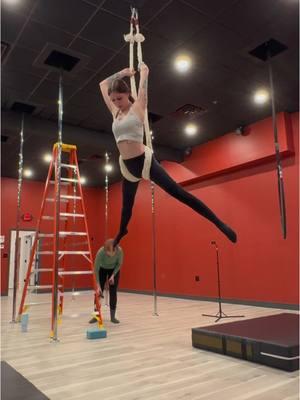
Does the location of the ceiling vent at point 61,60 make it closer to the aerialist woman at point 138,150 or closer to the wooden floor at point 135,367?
the aerialist woman at point 138,150

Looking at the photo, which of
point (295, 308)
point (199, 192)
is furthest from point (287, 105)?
point (295, 308)

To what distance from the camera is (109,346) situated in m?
3.71

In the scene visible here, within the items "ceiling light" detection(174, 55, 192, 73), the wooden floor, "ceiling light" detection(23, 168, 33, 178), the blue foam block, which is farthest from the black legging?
"ceiling light" detection(23, 168, 33, 178)

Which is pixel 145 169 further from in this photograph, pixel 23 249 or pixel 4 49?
pixel 23 249

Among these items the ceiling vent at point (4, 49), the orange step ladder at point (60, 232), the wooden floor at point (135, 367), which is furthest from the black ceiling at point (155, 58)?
the wooden floor at point (135, 367)

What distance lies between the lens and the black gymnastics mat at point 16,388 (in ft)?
7.11

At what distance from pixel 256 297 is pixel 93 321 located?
315 cm

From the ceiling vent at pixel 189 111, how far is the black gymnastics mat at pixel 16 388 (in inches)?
186

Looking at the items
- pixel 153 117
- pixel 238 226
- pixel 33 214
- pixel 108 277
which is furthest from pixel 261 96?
pixel 33 214

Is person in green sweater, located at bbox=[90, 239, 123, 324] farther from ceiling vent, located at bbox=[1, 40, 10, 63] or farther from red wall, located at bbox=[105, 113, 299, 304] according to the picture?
red wall, located at bbox=[105, 113, 299, 304]

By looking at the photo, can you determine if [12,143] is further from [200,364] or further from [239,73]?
[200,364]

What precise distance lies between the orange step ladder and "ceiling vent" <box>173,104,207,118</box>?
6.73 feet

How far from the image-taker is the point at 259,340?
2973mm

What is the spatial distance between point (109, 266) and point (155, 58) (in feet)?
9.51
